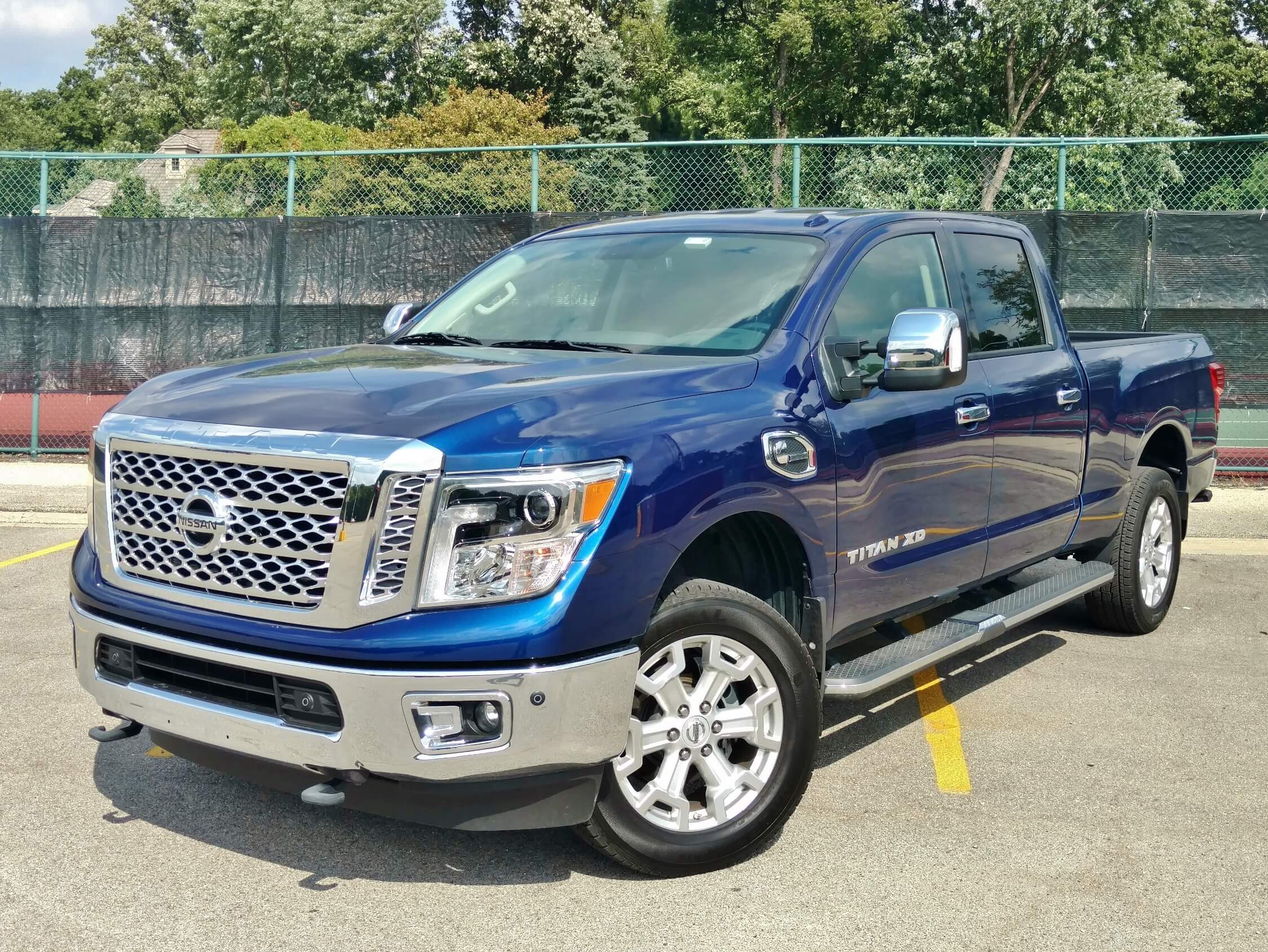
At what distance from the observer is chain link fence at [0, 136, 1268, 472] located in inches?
488

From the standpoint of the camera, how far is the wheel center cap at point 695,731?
153 inches

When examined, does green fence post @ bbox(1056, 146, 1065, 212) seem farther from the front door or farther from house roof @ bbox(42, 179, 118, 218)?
house roof @ bbox(42, 179, 118, 218)

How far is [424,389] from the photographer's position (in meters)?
3.84

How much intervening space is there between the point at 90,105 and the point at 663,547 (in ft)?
410

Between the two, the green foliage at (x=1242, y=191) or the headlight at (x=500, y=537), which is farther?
the green foliage at (x=1242, y=191)

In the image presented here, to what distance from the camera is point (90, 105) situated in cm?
11538

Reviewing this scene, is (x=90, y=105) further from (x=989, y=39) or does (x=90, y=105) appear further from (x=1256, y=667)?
(x=1256, y=667)

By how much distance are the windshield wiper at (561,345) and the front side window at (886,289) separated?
2.45ft

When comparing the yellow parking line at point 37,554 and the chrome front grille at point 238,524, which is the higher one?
the chrome front grille at point 238,524

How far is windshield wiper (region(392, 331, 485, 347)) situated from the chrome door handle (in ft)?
5.86

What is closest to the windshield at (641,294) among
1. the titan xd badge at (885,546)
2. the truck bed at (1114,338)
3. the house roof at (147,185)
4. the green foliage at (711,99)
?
the titan xd badge at (885,546)

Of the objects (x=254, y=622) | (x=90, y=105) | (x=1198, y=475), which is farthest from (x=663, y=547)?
(x=90, y=105)

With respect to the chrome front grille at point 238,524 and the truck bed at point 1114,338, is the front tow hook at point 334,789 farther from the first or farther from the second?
the truck bed at point 1114,338

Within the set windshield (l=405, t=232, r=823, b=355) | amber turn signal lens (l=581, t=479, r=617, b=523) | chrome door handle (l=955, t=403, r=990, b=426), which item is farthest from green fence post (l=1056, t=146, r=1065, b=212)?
amber turn signal lens (l=581, t=479, r=617, b=523)
